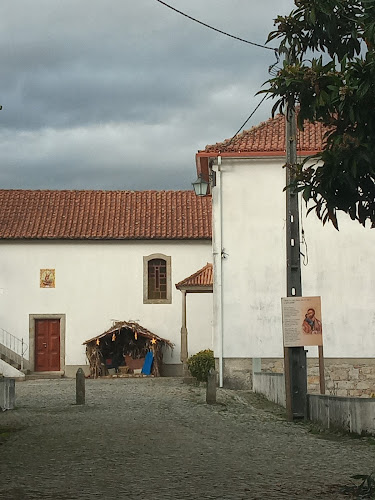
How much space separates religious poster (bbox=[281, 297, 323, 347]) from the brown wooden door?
19.4 meters

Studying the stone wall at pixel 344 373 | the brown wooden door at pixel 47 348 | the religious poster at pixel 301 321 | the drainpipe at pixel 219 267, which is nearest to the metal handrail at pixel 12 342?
the brown wooden door at pixel 47 348

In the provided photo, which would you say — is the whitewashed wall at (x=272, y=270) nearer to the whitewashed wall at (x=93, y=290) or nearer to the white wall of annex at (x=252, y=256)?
the white wall of annex at (x=252, y=256)

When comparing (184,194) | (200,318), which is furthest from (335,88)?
(184,194)

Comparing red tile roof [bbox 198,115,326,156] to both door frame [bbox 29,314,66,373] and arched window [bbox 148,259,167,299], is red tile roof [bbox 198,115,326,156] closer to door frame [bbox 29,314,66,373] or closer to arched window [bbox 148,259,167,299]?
arched window [bbox 148,259,167,299]

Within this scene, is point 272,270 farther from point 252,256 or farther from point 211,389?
point 211,389

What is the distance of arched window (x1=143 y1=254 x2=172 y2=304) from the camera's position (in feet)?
110

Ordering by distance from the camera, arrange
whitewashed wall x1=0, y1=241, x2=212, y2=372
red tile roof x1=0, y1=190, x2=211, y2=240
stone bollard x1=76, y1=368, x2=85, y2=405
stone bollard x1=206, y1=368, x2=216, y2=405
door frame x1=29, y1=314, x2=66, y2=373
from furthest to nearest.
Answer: red tile roof x1=0, y1=190, x2=211, y2=240 → whitewashed wall x1=0, y1=241, x2=212, y2=372 → door frame x1=29, y1=314, x2=66, y2=373 → stone bollard x1=76, y1=368, x2=85, y2=405 → stone bollard x1=206, y1=368, x2=216, y2=405

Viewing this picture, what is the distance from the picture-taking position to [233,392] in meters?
21.4

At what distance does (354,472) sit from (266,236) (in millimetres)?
14570

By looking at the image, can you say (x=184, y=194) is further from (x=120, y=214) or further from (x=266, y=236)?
(x=266, y=236)

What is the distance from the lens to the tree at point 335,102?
675 centimetres

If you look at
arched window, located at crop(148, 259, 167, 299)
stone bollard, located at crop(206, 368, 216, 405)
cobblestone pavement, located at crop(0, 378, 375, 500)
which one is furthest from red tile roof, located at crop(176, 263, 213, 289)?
stone bollard, located at crop(206, 368, 216, 405)

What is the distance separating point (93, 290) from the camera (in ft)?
110

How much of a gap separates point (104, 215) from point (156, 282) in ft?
12.1
